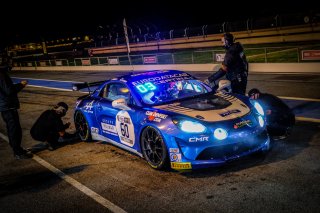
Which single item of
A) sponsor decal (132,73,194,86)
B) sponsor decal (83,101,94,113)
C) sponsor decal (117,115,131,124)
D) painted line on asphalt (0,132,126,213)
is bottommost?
painted line on asphalt (0,132,126,213)

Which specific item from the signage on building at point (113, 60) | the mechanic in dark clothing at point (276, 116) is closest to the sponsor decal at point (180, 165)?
the mechanic in dark clothing at point (276, 116)

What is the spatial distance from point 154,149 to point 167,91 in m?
1.18

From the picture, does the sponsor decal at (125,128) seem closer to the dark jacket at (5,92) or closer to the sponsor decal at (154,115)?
the sponsor decal at (154,115)

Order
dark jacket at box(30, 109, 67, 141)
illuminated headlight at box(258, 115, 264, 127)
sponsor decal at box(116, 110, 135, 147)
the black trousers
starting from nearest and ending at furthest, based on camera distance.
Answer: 1. illuminated headlight at box(258, 115, 264, 127)
2. sponsor decal at box(116, 110, 135, 147)
3. the black trousers
4. dark jacket at box(30, 109, 67, 141)

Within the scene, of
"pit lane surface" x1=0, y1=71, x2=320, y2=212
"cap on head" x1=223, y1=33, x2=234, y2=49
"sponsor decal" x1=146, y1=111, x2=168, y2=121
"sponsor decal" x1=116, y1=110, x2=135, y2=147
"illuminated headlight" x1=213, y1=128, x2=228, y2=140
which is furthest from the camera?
"cap on head" x1=223, y1=33, x2=234, y2=49

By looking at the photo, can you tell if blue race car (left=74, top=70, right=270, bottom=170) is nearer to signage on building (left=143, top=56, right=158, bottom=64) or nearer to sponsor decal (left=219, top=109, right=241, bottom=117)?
sponsor decal (left=219, top=109, right=241, bottom=117)

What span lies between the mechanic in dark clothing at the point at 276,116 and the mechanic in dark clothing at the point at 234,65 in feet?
2.86

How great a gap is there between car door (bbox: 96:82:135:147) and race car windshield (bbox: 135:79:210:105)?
1.05 ft

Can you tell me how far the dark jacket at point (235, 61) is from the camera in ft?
24.0

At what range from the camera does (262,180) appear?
15.6ft

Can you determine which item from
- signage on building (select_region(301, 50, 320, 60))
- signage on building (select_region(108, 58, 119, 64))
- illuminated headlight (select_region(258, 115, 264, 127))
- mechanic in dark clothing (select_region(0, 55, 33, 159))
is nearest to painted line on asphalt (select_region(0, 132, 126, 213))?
mechanic in dark clothing (select_region(0, 55, 33, 159))

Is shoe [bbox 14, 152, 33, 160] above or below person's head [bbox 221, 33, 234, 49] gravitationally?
below

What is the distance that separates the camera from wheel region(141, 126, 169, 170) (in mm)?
5348

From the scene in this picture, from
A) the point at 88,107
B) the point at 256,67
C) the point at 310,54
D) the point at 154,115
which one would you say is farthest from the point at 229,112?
the point at 256,67
